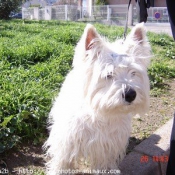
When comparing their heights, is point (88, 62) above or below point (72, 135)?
above

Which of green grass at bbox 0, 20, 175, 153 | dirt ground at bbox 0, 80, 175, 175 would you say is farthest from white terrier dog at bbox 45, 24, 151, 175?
green grass at bbox 0, 20, 175, 153

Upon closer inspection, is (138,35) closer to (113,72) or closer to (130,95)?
(113,72)

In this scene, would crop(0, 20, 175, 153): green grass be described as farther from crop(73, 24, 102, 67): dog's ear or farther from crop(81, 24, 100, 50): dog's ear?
crop(81, 24, 100, 50): dog's ear

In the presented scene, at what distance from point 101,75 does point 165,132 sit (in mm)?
1575

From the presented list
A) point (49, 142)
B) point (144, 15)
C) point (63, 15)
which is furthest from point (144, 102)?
point (63, 15)

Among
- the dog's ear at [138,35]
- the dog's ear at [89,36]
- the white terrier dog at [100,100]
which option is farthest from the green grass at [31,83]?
the dog's ear at [138,35]

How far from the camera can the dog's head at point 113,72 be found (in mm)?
1997

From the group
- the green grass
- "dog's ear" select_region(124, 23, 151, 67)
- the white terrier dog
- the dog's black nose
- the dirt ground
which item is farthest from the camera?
the green grass

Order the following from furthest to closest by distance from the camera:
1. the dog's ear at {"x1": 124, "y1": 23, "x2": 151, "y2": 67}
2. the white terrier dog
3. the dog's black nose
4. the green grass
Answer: the green grass < the dog's ear at {"x1": 124, "y1": 23, "x2": 151, "y2": 67} < the white terrier dog < the dog's black nose

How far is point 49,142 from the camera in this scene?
2.55 metres

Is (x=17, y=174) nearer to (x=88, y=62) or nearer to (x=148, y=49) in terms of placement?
(x=88, y=62)

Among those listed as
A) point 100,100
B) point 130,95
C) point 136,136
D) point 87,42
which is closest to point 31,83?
point 136,136

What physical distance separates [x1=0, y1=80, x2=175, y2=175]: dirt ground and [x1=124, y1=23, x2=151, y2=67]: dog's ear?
1.21 m

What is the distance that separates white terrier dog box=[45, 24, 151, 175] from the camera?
6.76ft
